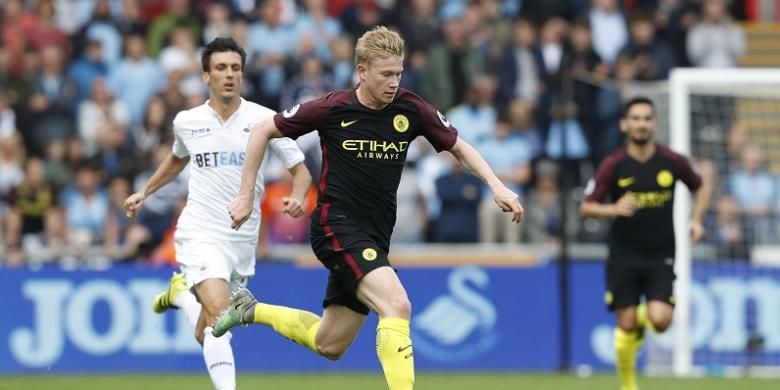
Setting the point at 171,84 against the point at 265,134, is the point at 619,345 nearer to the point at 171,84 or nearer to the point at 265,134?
the point at 265,134

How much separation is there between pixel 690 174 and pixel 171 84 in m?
7.68

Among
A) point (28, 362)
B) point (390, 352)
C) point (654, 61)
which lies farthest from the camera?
point (654, 61)

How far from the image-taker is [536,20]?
21.3 meters

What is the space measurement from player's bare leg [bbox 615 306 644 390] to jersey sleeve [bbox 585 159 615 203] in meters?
0.96

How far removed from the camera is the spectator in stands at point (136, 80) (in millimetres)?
20125

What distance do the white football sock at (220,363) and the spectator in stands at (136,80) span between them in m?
9.29

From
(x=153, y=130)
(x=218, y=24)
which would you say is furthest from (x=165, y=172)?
(x=218, y=24)

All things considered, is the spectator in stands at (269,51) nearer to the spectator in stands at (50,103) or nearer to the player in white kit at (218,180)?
the spectator in stands at (50,103)

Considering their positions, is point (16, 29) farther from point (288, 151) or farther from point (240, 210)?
point (240, 210)

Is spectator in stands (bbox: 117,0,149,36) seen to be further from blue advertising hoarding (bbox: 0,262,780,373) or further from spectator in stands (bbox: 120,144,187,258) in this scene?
blue advertising hoarding (bbox: 0,262,780,373)

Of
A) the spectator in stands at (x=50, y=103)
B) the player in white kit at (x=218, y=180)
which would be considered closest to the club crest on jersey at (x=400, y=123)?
the player in white kit at (x=218, y=180)

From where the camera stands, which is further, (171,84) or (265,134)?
(171,84)

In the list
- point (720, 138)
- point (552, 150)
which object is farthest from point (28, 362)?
point (720, 138)

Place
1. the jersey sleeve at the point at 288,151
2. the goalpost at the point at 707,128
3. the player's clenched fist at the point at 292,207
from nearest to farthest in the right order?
1. the player's clenched fist at the point at 292,207
2. the jersey sleeve at the point at 288,151
3. the goalpost at the point at 707,128
